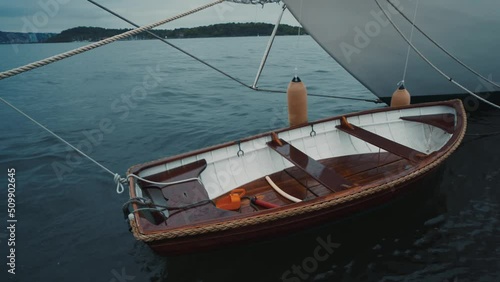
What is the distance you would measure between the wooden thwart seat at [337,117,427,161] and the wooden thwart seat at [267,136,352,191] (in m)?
1.50

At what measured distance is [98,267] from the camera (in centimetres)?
638

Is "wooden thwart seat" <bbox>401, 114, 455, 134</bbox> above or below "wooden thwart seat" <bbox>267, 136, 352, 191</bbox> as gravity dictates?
above

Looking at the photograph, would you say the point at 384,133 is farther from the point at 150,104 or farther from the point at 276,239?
the point at 150,104

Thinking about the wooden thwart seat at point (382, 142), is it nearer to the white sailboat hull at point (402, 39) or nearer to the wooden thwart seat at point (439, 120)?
the wooden thwart seat at point (439, 120)

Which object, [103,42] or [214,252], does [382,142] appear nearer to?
[214,252]

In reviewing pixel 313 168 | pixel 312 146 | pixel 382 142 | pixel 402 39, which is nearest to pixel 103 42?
pixel 313 168

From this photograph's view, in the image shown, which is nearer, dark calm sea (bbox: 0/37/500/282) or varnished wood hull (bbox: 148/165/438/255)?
varnished wood hull (bbox: 148/165/438/255)

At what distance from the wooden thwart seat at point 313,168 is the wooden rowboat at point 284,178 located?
0.06ft

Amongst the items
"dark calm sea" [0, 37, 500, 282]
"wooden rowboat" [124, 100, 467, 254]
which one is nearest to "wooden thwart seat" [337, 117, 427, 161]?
"wooden rowboat" [124, 100, 467, 254]

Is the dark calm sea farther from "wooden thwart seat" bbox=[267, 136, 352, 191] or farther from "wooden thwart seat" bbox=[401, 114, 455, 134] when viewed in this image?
"wooden thwart seat" bbox=[401, 114, 455, 134]

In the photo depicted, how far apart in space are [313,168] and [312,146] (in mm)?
1788

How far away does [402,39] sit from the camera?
10797mm

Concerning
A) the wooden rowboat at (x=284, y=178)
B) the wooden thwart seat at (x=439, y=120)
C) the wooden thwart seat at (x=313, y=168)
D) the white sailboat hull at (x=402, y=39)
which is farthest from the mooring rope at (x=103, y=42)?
the wooden thwart seat at (x=439, y=120)

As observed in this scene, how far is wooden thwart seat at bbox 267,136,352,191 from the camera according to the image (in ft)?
19.8
